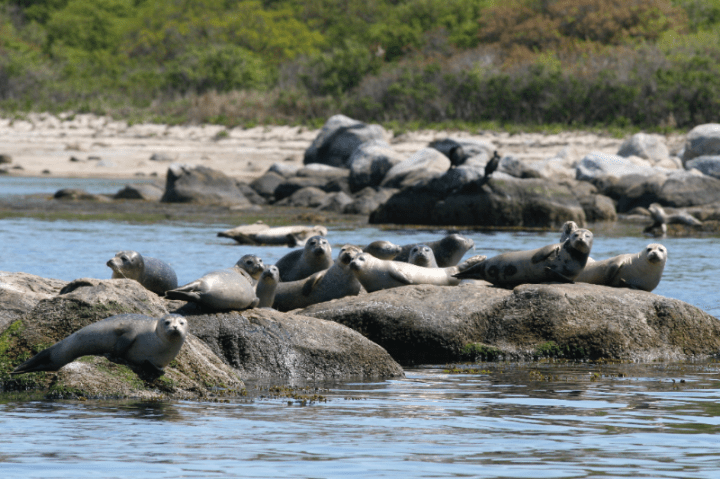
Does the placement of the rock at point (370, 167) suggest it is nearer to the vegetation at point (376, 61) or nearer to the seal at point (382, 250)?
the vegetation at point (376, 61)

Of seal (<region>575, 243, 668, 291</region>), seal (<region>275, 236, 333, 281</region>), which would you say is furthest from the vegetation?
seal (<region>575, 243, 668, 291</region>)

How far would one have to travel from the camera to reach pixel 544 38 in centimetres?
4825

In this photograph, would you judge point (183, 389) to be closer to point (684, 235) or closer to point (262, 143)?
point (684, 235)

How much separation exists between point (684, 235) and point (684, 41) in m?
24.3

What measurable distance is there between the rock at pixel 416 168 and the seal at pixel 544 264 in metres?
16.3

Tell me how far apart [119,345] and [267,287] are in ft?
8.00

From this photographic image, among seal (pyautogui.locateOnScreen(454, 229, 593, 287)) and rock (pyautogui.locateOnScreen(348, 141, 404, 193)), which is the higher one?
seal (pyautogui.locateOnScreen(454, 229, 593, 287))

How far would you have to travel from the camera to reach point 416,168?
27.0 m

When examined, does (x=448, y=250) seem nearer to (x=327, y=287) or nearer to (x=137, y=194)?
(x=327, y=287)

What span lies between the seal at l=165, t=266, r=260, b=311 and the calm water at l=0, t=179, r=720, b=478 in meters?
0.91

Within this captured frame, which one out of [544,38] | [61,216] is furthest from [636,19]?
[61,216]

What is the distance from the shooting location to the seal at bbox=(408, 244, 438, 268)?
10.4m

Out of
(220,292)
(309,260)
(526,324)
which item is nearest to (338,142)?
(309,260)

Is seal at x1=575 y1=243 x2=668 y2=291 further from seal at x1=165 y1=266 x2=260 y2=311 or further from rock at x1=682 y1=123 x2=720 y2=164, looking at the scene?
rock at x1=682 y1=123 x2=720 y2=164
